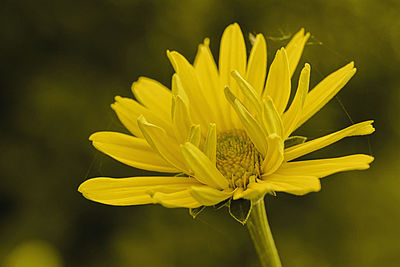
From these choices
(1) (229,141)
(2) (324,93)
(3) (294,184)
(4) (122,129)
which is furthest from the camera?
(4) (122,129)

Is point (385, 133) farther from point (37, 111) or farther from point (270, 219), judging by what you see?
point (37, 111)

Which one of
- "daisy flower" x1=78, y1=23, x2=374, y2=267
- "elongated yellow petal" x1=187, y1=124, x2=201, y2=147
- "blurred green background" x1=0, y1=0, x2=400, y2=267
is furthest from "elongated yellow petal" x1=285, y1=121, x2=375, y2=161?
"blurred green background" x1=0, y1=0, x2=400, y2=267

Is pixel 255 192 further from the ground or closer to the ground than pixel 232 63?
closer to the ground

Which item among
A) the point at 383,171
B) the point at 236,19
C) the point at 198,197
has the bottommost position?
the point at 198,197

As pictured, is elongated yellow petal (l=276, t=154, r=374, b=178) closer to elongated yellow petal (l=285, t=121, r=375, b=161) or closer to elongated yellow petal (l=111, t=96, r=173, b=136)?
elongated yellow petal (l=285, t=121, r=375, b=161)

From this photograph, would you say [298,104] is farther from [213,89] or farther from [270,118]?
[213,89]

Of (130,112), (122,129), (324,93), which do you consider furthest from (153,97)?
(122,129)

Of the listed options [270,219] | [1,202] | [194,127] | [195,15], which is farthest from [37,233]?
[194,127]

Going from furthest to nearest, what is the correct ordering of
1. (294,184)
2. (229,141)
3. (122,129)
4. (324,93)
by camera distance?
(122,129)
(229,141)
(324,93)
(294,184)

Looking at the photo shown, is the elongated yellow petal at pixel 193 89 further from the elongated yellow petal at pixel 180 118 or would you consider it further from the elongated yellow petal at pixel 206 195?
the elongated yellow petal at pixel 206 195
